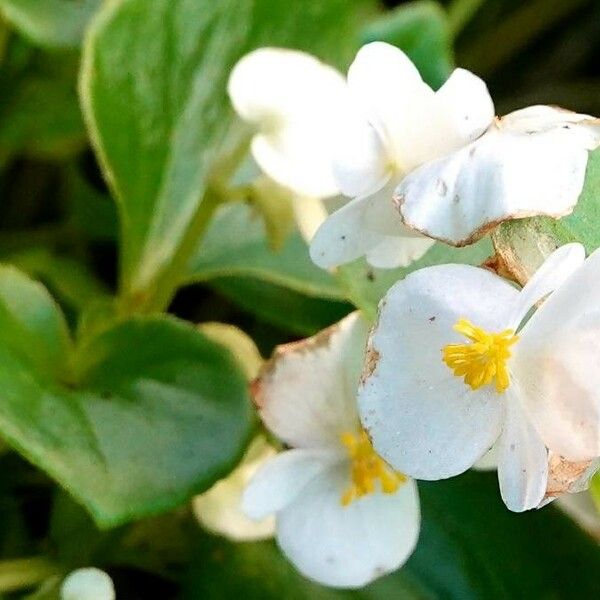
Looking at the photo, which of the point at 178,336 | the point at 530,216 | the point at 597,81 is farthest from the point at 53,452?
the point at 597,81

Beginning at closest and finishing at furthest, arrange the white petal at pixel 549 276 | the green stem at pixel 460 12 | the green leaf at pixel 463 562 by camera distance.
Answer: the white petal at pixel 549 276 < the green leaf at pixel 463 562 < the green stem at pixel 460 12

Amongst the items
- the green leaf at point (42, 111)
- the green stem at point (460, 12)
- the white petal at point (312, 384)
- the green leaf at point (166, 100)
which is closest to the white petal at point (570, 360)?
the white petal at point (312, 384)

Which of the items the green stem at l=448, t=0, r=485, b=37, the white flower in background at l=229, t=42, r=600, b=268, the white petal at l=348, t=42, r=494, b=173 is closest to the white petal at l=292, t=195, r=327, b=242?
the white flower in background at l=229, t=42, r=600, b=268

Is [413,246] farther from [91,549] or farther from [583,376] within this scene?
[91,549]

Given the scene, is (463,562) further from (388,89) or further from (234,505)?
(388,89)

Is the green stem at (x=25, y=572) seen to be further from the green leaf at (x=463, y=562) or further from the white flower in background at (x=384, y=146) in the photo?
the white flower in background at (x=384, y=146)

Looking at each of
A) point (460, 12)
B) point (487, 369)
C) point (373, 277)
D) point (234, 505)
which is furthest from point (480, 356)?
point (460, 12)
